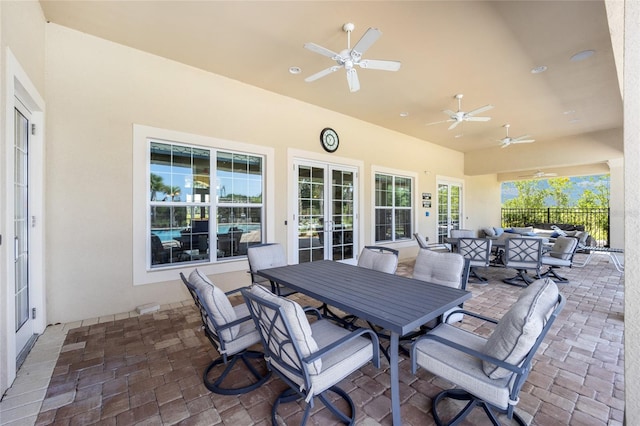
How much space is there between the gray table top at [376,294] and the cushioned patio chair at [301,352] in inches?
8.3

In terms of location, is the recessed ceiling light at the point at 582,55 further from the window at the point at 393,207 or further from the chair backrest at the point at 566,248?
the window at the point at 393,207

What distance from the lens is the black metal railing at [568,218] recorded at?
10.5 metres

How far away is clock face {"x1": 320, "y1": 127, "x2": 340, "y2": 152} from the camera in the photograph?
553 centimetres

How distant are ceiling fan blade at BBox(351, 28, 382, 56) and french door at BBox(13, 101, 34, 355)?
3252 millimetres

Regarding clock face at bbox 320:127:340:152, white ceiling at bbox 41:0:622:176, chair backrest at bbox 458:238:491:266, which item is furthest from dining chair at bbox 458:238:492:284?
clock face at bbox 320:127:340:152

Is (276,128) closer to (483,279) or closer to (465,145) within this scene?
(483,279)

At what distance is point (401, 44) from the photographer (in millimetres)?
3348

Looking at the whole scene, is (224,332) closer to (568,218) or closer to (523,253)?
(523,253)

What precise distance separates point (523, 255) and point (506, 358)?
4398 millimetres

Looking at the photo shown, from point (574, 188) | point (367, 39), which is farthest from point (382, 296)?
point (574, 188)

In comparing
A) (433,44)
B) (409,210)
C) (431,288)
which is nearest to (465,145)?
(409,210)

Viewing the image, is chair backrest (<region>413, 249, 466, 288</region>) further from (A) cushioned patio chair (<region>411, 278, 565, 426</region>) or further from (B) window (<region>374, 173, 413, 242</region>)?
(B) window (<region>374, 173, 413, 242</region>)

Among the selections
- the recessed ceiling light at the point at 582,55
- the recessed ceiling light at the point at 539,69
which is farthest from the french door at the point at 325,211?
the recessed ceiling light at the point at 582,55

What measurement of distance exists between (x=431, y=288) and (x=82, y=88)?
14.6 ft
